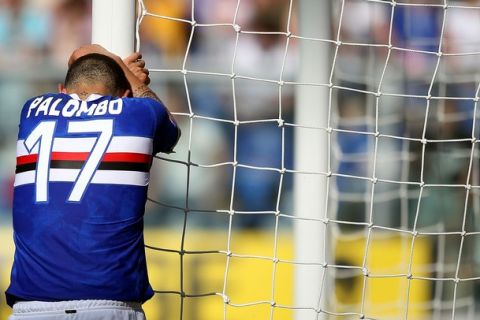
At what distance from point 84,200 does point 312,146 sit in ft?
3.46

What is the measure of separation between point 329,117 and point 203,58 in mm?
3024

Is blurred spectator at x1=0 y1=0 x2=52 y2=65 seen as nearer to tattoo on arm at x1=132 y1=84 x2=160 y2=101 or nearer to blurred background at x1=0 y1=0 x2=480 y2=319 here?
blurred background at x1=0 y1=0 x2=480 y2=319

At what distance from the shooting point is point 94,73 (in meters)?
2.97

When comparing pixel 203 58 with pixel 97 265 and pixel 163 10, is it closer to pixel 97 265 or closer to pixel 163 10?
pixel 163 10

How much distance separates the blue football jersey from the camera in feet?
9.14

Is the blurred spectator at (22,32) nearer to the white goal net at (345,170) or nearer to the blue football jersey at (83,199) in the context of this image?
the white goal net at (345,170)

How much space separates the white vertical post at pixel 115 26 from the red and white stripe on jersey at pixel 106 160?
20.2 inches

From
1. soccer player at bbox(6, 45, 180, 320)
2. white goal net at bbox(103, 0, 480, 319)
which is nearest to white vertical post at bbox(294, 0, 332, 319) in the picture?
soccer player at bbox(6, 45, 180, 320)

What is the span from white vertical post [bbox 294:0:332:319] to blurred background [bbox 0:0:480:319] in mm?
2224

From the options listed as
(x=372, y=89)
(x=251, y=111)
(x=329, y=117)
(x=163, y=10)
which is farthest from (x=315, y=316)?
(x=163, y=10)

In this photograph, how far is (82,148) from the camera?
2854mm

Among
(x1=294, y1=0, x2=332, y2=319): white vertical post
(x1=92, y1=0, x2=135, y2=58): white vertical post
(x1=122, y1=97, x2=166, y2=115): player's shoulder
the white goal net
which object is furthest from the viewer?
the white goal net

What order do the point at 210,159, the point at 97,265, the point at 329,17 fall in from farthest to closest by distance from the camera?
the point at 210,159, the point at 329,17, the point at 97,265

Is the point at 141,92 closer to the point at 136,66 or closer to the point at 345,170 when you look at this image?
the point at 136,66
